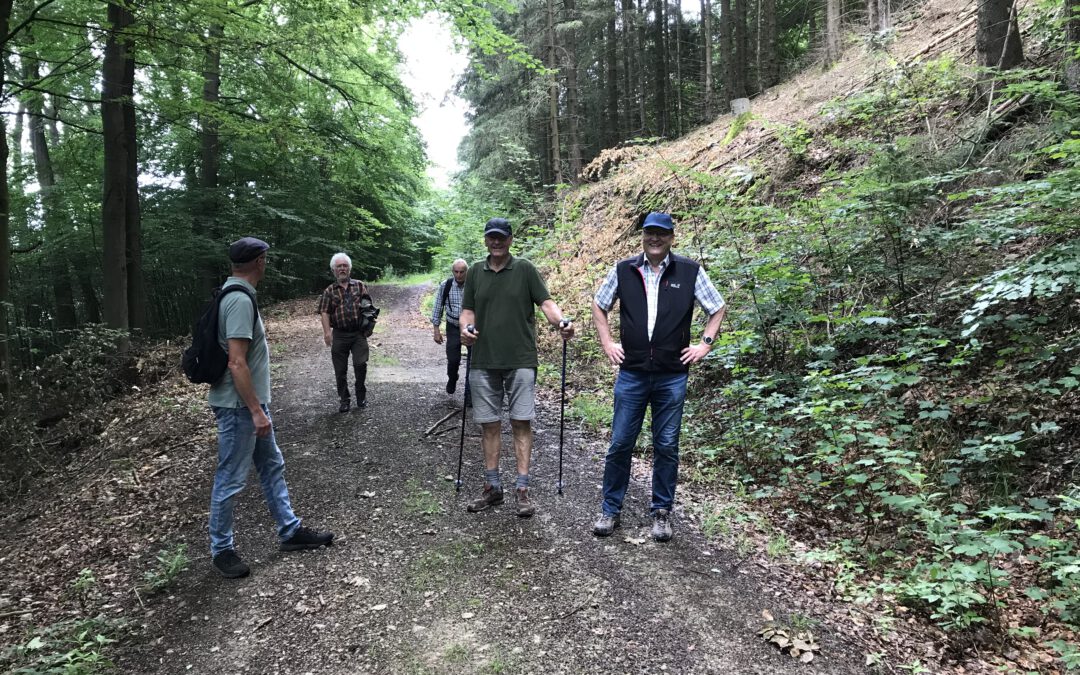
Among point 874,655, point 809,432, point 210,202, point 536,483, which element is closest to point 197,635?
point 536,483

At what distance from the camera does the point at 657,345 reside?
156 inches

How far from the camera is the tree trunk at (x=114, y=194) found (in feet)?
30.4

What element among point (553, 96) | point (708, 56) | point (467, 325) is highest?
point (708, 56)

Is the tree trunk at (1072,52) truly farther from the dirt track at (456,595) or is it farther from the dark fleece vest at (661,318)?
the dirt track at (456,595)

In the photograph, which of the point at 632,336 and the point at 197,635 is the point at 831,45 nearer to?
the point at 632,336

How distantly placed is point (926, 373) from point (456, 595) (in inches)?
184

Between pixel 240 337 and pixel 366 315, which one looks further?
pixel 366 315

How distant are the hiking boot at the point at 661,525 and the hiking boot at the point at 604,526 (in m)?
0.31

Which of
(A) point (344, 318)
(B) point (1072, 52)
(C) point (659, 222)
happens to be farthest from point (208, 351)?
(B) point (1072, 52)

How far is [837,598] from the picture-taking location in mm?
3383

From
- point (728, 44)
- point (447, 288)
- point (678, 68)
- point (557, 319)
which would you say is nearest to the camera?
point (557, 319)

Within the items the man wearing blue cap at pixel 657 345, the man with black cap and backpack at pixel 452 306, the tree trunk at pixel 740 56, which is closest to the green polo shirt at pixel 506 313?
the man wearing blue cap at pixel 657 345

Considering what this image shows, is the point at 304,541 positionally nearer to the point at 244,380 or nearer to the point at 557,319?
the point at 244,380

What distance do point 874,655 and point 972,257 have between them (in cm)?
455
